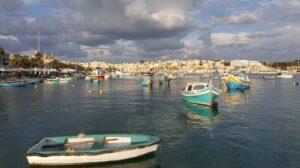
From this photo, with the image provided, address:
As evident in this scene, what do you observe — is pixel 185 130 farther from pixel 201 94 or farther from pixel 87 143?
pixel 201 94

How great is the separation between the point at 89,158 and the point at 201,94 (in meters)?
37.7

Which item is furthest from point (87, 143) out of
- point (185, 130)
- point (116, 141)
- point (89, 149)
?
point (185, 130)

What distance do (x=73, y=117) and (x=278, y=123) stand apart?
2881 centimetres

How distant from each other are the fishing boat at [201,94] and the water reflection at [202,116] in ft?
3.66

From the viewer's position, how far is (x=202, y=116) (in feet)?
169

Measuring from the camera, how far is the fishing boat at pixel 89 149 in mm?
25998

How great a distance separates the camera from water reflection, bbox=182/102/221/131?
4500cm

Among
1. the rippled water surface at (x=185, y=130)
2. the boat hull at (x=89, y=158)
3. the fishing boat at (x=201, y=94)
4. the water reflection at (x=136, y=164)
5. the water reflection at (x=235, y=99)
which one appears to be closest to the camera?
the boat hull at (x=89, y=158)

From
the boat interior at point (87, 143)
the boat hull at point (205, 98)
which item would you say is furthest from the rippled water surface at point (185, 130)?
the boat interior at point (87, 143)

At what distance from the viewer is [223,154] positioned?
30.5 meters

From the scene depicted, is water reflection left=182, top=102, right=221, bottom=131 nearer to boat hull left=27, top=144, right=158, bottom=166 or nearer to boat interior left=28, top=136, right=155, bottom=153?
boat interior left=28, top=136, right=155, bottom=153

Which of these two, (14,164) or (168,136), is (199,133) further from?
(14,164)

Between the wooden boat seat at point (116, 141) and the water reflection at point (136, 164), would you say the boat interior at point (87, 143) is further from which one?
the water reflection at point (136, 164)

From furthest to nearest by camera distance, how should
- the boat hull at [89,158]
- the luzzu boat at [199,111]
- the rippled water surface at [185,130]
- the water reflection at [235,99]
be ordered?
the water reflection at [235,99] < the luzzu boat at [199,111] < the rippled water surface at [185,130] < the boat hull at [89,158]
